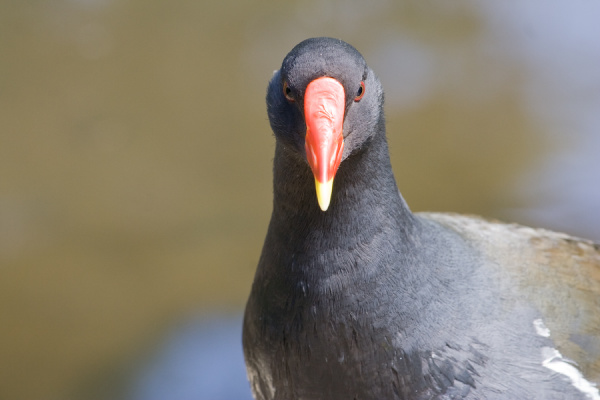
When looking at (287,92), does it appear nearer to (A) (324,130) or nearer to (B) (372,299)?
(A) (324,130)

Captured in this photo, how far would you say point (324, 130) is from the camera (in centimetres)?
156

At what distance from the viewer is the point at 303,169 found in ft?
5.78

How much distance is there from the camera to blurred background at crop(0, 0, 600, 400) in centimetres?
336

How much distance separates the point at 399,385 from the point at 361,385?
3.8 inches

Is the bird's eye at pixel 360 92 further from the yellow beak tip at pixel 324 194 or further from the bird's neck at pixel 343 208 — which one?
the yellow beak tip at pixel 324 194

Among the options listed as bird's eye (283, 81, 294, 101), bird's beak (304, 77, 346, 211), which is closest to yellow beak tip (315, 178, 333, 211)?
bird's beak (304, 77, 346, 211)

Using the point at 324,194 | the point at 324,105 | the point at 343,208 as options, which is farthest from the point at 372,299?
the point at 324,105

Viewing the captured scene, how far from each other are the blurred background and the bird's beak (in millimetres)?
1884

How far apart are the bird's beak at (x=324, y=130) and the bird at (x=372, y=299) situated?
2 cm

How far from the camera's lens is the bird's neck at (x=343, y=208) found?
1769 mm

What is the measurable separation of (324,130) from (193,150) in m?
2.62

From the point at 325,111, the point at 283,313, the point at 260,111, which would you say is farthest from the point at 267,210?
the point at 325,111

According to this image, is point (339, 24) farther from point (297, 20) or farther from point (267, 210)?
point (267, 210)

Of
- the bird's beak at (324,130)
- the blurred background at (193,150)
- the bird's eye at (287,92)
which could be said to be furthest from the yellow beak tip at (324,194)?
the blurred background at (193,150)
